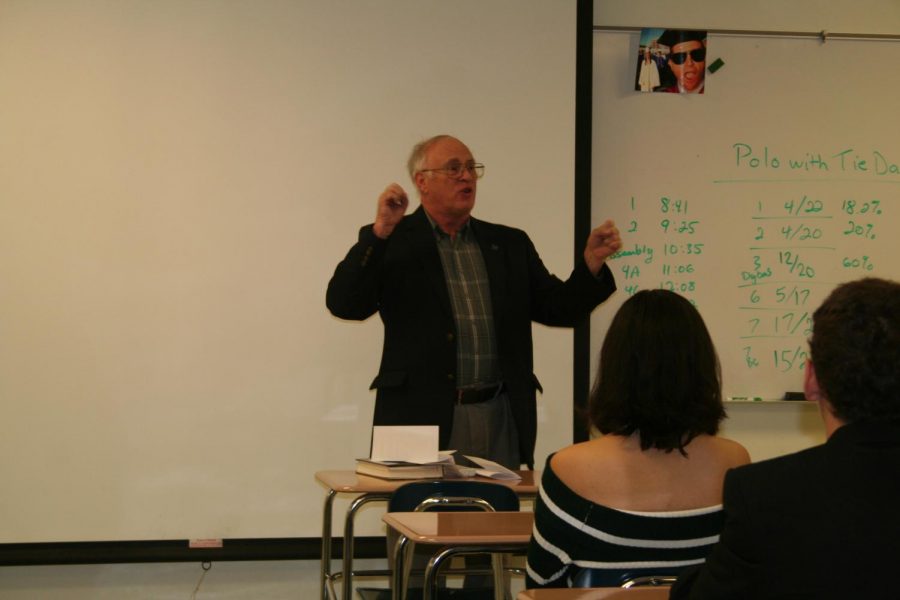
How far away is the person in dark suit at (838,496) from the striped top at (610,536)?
1.37 ft

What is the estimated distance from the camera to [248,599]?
13.1 feet

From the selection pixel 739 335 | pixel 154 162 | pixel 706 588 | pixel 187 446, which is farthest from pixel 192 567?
pixel 706 588

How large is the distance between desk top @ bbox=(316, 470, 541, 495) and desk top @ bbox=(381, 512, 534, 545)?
1.34 ft

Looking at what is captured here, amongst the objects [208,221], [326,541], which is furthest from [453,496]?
[208,221]

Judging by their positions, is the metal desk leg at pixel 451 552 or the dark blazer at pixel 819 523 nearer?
the dark blazer at pixel 819 523

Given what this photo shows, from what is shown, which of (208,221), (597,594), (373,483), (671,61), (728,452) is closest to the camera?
(597,594)

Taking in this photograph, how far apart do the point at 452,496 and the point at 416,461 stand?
0.79 feet

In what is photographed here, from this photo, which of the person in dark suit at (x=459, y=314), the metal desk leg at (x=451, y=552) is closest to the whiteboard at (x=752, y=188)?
the person in dark suit at (x=459, y=314)

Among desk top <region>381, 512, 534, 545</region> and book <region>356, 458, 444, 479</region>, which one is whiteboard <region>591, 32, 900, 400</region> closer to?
book <region>356, 458, 444, 479</region>

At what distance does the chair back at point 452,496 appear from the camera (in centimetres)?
253

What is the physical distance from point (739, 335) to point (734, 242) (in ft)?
1.31

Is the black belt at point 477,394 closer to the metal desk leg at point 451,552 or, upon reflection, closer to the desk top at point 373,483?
the desk top at point 373,483

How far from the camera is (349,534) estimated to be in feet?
9.01

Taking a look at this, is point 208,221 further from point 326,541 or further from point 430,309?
point 326,541
